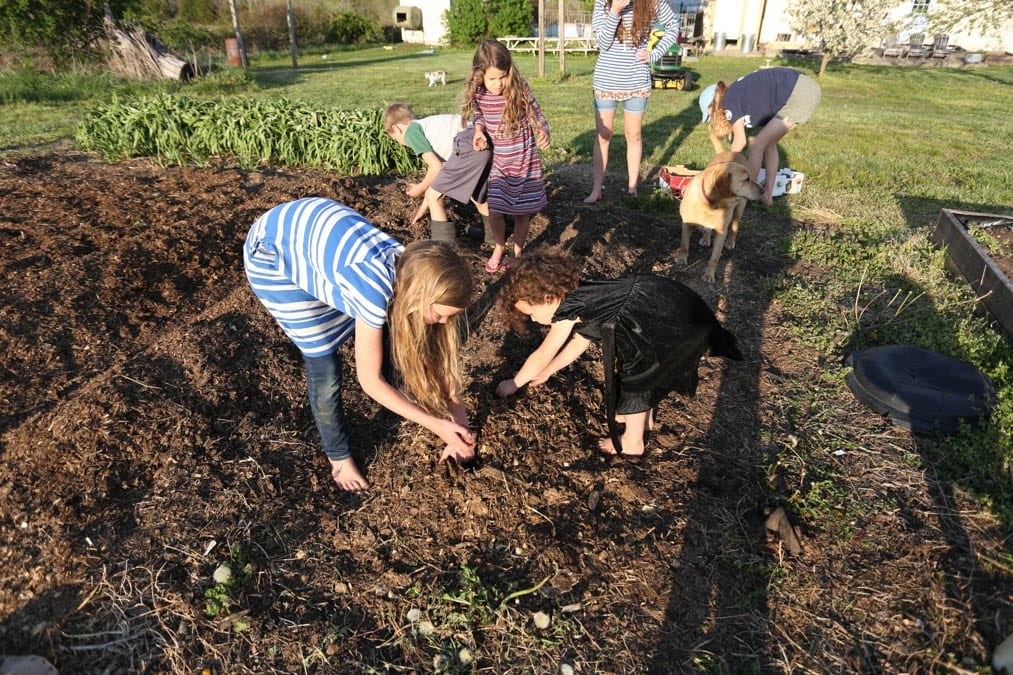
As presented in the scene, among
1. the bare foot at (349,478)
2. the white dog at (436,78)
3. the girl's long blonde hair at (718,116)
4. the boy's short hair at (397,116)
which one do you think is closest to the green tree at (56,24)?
the white dog at (436,78)

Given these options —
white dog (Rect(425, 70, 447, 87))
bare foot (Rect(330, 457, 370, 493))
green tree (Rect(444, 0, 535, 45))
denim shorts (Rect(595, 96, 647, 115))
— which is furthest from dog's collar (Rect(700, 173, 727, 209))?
green tree (Rect(444, 0, 535, 45))

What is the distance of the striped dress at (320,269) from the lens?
188cm

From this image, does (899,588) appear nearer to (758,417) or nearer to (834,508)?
(834,508)

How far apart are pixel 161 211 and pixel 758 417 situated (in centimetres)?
477

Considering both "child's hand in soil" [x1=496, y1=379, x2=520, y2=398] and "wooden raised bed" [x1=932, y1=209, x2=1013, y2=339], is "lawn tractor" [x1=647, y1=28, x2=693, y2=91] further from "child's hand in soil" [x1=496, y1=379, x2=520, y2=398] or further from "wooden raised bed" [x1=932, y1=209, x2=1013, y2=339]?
"child's hand in soil" [x1=496, y1=379, x2=520, y2=398]

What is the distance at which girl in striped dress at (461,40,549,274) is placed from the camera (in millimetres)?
3709

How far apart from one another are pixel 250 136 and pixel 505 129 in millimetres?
3635

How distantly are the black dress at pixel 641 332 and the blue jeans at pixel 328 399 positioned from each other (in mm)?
A: 951

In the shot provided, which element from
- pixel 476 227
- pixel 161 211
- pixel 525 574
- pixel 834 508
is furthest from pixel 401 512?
pixel 161 211

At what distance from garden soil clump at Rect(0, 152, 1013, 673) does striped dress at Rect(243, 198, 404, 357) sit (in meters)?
0.82

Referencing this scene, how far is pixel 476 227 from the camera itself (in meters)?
5.01

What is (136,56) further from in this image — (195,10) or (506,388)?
(195,10)

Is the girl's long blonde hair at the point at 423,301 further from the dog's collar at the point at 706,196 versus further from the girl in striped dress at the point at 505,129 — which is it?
the dog's collar at the point at 706,196

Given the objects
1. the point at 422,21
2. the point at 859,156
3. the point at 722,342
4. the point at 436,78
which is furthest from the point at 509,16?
the point at 722,342
